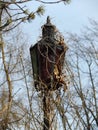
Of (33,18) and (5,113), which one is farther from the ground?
(33,18)

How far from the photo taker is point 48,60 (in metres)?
2.85

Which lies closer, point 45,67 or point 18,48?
point 45,67

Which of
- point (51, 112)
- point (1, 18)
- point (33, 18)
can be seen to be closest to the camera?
point (51, 112)

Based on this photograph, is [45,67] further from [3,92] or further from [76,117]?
[3,92]

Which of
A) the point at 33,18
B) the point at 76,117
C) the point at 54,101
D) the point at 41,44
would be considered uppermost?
the point at 33,18

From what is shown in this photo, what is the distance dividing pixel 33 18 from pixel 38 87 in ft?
2.51

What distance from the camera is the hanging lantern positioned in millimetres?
2775

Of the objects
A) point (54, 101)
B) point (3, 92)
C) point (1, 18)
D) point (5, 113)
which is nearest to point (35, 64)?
point (54, 101)

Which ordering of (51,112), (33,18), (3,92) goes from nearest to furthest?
(51,112) → (33,18) → (3,92)

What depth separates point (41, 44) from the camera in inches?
116

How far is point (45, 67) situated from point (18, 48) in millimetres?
4649

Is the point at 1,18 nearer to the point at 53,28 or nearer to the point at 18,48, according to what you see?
the point at 53,28

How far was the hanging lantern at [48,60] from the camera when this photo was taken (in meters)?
2.78

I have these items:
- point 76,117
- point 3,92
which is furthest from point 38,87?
point 3,92
